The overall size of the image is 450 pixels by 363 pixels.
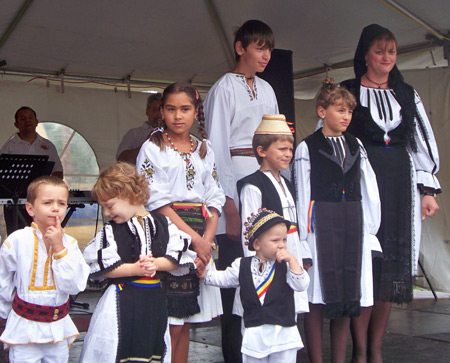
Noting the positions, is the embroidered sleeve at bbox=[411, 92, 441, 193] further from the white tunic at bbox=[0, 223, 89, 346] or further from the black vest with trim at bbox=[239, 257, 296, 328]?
the white tunic at bbox=[0, 223, 89, 346]

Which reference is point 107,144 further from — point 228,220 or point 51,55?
point 228,220

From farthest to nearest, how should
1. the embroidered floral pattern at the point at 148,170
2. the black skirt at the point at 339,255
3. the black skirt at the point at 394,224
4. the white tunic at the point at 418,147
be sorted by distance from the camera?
the white tunic at the point at 418,147 → the black skirt at the point at 394,224 → the black skirt at the point at 339,255 → the embroidered floral pattern at the point at 148,170

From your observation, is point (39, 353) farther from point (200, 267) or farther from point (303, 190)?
point (303, 190)

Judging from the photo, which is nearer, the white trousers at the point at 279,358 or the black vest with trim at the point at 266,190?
the white trousers at the point at 279,358

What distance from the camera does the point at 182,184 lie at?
2797 mm

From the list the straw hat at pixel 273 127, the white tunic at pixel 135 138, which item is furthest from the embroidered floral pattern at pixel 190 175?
the white tunic at pixel 135 138

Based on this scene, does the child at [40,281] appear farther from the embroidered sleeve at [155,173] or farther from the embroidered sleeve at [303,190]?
the embroidered sleeve at [303,190]

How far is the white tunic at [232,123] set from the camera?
10.3 ft

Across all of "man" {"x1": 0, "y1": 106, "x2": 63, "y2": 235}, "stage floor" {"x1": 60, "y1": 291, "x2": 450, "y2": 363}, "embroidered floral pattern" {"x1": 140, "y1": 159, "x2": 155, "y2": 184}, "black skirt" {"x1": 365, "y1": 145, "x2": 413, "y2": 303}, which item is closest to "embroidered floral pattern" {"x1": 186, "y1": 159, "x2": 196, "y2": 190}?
"embroidered floral pattern" {"x1": 140, "y1": 159, "x2": 155, "y2": 184}

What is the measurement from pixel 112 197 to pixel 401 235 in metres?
1.65

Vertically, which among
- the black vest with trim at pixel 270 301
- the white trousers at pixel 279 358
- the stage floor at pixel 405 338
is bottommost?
the stage floor at pixel 405 338

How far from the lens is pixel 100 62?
5945 millimetres

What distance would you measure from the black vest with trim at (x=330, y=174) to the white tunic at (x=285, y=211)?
0.21 m

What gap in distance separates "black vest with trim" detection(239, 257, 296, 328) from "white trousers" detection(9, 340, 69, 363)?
2.47 ft
